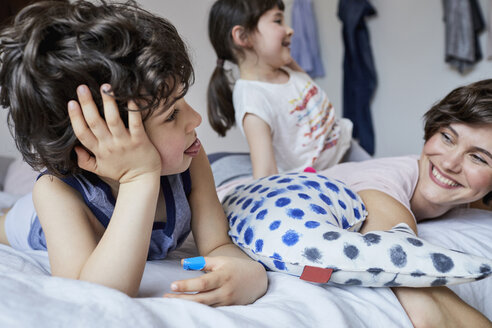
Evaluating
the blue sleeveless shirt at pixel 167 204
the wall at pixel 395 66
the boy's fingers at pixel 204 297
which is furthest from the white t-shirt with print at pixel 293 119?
the wall at pixel 395 66

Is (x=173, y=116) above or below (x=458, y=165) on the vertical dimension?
above

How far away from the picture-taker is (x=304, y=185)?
79 centimetres

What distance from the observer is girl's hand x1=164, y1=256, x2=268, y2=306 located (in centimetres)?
55

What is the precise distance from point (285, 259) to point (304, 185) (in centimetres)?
19

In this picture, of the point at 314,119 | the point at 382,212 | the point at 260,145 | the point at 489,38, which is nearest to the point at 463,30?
the point at 489,38

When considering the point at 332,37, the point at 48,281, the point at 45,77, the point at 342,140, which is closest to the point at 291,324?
the point at 48,281

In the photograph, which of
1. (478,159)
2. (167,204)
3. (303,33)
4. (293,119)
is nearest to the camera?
(167,204)

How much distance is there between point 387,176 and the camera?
980 mm

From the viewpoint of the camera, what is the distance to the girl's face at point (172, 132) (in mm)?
607

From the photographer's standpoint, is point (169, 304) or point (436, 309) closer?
point (169, 304)

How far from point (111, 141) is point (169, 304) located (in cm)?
23

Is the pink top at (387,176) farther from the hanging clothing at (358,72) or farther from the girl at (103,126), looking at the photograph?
the hanging clothing at (358,72)

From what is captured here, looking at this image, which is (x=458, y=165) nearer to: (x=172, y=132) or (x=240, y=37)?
(x=172, y=132)

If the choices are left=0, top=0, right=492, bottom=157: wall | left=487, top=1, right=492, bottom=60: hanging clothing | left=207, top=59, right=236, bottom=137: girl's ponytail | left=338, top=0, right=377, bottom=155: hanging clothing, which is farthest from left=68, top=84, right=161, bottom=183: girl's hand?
left=338, top=0, right=377, bottom=155: hanging clothing
